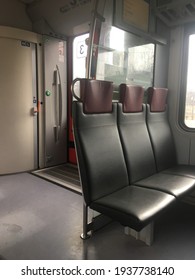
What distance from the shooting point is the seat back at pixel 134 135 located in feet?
7.01

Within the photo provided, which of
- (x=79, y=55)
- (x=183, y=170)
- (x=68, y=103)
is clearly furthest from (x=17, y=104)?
(x=183, y=170)

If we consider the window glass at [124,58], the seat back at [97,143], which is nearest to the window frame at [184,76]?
the window glass at [124,58]

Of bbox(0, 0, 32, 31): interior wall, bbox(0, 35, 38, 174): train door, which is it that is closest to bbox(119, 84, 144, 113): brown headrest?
bbox(0, 35, 38, 174): train door

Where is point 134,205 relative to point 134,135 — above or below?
below

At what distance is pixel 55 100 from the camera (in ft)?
13.1

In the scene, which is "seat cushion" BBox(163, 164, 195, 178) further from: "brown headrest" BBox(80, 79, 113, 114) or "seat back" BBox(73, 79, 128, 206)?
"brown headrest" BBox(80, 79, 113, 114)

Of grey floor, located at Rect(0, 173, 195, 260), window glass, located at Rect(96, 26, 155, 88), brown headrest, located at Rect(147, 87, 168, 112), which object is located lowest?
grey floor, located at Rect(0, 173, 195, 260)

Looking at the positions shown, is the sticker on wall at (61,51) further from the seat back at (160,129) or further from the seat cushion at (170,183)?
the seat cushion at (170,183)

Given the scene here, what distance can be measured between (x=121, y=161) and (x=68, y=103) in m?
2.45

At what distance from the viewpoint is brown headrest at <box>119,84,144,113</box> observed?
219 cm

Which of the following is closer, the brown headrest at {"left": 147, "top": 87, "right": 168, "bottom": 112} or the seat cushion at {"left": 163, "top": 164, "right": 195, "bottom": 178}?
the seat cushion at {"left": 163, "top": 164, "right": 195, "bottom": 178}

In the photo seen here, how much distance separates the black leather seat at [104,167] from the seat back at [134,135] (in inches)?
4.5

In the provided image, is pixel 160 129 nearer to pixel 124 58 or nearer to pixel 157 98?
pixel 157 98

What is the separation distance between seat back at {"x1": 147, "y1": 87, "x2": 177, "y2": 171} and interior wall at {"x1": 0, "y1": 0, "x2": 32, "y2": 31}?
2.50 m
